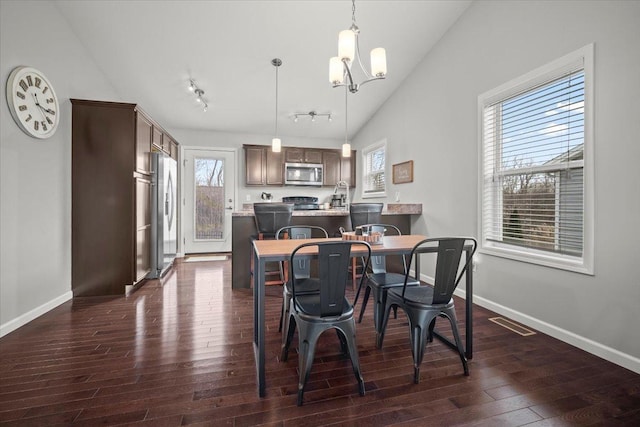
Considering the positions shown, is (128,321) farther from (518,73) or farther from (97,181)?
(518,73)

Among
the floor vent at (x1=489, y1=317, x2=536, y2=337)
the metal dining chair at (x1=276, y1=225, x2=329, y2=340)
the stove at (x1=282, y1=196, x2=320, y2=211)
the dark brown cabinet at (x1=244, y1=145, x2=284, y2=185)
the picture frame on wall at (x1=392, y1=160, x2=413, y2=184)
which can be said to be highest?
the dark brown cabinet at (x1=244, y1=145, x2=284, y2=185)

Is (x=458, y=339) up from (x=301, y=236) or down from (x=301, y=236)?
down

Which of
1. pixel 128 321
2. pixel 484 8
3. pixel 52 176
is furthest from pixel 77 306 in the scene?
pixel 484 8

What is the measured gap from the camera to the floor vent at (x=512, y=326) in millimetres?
2309

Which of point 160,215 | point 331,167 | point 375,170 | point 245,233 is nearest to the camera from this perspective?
point 245,233

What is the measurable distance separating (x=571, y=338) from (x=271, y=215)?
9.02 ft

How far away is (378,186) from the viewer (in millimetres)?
5160

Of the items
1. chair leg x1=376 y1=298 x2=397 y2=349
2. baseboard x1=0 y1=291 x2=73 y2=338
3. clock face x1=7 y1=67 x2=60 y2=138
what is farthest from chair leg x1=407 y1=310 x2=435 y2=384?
clock face x1=7 y1=67 x2=60 y2=138

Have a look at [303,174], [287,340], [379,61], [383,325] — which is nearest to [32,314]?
[287,340]

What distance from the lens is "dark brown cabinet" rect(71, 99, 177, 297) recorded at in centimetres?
307

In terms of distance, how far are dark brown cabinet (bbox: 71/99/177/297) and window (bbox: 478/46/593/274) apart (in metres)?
3.72

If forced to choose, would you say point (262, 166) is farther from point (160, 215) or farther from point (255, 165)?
point (160, 215)

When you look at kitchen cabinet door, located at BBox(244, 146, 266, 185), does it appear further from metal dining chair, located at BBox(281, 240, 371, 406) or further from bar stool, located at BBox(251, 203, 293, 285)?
metal dining chair, located at BBox(281, 240, 371, 406)

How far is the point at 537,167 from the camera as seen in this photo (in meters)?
2.43
